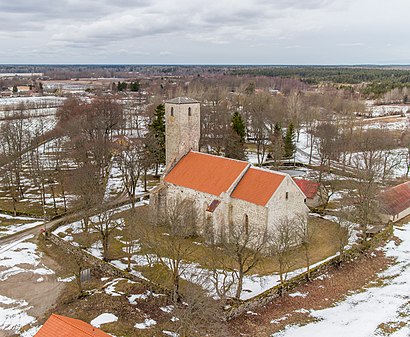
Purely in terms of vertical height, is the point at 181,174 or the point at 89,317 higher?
the point at 181,174

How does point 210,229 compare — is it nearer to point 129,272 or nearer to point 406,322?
point 129,272

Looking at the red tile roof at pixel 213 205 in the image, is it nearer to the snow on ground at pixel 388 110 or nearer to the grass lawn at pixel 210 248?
the grass lawn at pixel 210 248

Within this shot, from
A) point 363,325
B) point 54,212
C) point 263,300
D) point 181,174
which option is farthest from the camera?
point 54,212

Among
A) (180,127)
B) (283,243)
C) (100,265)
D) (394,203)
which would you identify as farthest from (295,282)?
(394,203)

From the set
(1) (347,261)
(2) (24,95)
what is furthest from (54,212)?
(2) (24,95)

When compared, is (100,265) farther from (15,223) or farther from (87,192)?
(15,223)

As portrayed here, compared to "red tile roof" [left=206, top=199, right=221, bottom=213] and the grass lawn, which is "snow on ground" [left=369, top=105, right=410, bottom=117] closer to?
→ the grass lawn
